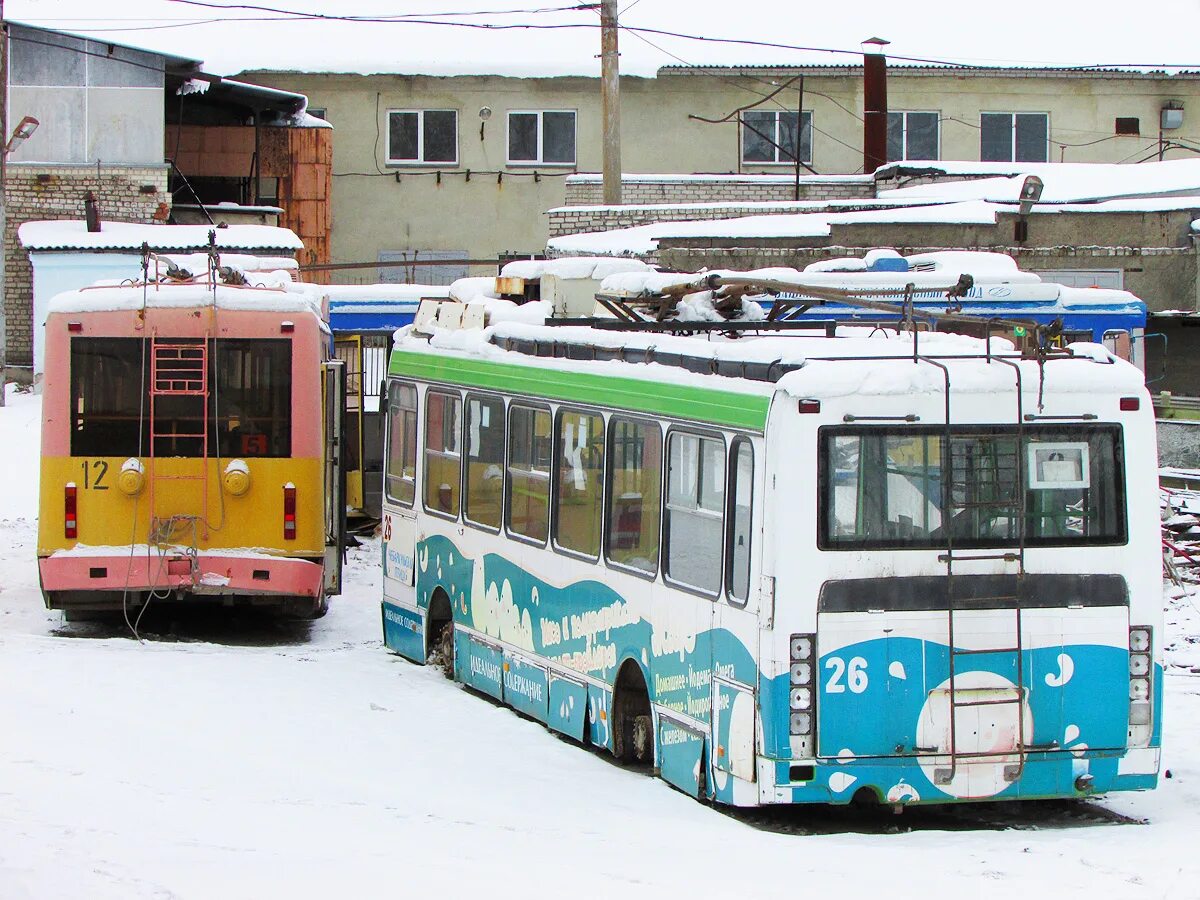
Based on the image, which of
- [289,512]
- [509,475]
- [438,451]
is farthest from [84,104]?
[509,475]

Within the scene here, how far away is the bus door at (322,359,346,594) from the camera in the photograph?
15753mm

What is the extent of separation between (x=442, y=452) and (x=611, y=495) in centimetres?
328

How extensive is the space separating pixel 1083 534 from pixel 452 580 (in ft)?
18.4

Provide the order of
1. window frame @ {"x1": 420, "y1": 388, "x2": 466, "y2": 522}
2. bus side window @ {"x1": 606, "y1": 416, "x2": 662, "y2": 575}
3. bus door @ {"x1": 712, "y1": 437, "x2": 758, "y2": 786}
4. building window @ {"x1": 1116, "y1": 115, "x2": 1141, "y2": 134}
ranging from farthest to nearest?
building window @ {"x1": 1116, "y1": 115, "x2": 1141, "y2": 134}, window frame @ {"x1": 420, "y1": 388, "x2": 466, "y2": 522}, bus side window @ {"x1": 606, "y1": 416, "x2": 662, "y2": 575}, bus door @ {"x1": 712, "y1": 437, "x2": 758, "y2": 786}

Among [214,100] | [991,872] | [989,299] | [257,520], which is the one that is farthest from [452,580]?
[214,100]

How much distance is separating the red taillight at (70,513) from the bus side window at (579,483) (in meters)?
4.61

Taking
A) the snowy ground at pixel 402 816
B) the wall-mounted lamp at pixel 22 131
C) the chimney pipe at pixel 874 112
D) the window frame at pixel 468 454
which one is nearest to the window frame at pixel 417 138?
the wall-mounted lamp at pixel 22 131

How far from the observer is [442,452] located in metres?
13.5

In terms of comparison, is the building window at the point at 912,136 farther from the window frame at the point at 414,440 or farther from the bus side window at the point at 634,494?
the bus side window at the point at 634,494

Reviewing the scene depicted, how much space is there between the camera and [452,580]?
13242 mm

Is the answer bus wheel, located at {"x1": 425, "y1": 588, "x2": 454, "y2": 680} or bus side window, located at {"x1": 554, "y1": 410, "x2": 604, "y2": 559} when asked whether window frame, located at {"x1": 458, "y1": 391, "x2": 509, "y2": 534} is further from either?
bus side window, located at {"x1": 554, "y1": 410, "x2": 604, "y2": 559}

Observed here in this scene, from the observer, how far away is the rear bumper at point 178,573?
46.2 feet

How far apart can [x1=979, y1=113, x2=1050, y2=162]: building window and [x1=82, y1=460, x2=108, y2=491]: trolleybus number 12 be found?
116 feet

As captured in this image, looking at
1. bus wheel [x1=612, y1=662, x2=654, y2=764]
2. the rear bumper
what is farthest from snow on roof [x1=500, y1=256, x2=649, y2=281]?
bus wheel [x1=612, y1=662, x2=654, y2=764]
